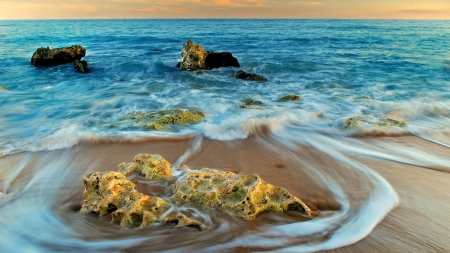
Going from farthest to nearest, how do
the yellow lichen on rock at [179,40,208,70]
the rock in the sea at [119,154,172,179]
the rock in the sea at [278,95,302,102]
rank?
the yellow lichen on rock at [179,40,208,70], the rock in the sea at [278,95,302,102], the rock in the sea at [119,154,172,179]

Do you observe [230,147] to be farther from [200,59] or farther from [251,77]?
[200,59]

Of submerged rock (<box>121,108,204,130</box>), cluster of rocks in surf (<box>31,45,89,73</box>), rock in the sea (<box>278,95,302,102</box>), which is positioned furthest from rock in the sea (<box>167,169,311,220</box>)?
cluster of rocks in surf (<box>31,45,89,73</box>)

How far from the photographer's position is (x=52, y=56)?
15.9 m

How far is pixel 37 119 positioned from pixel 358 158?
7.42 meters

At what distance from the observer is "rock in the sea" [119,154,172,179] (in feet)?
13.2

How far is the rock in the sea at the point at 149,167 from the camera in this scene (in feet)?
13.2

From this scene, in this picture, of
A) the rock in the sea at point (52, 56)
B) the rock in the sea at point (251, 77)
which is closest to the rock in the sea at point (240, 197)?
the rock in the sea at point (251, 77)

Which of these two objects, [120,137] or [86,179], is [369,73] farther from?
[86,179]

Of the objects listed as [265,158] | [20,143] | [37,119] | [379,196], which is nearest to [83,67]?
[37,119]

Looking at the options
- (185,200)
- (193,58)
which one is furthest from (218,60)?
(185,200)

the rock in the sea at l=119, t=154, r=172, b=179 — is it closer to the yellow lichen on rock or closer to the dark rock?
the yellow lichen on rock

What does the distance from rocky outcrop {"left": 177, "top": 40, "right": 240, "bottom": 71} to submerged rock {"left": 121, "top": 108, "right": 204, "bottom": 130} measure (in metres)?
7.33

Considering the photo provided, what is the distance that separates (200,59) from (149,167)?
1063 centimetres

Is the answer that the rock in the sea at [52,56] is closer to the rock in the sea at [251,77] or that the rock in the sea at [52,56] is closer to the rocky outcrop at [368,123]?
the rock in the sea at [251,77]
